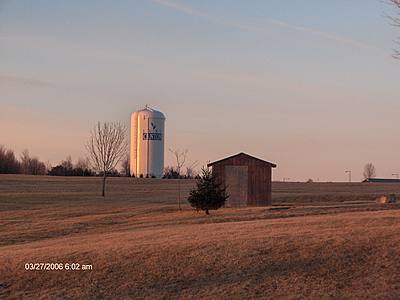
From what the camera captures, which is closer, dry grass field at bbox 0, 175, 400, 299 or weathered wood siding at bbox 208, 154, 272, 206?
dry grass field at bbox 0, 175, 400, 299

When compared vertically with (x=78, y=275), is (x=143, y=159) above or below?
above

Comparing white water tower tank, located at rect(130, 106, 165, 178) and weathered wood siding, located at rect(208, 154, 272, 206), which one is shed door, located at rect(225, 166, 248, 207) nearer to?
weathered wood siding, located at rect(208, 154, 272, 206)

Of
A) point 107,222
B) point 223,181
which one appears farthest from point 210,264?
point 223,181

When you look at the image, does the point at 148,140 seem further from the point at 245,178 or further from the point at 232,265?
the point at 232,265

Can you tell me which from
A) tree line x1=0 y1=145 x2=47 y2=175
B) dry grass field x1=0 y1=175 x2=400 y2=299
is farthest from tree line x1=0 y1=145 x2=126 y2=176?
dry grass field x1=0 y1=175 x2=400 y2=299

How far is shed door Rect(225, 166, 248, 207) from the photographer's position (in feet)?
147

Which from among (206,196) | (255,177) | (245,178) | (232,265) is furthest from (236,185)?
(232,265)

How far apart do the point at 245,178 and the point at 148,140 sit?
1487 inches

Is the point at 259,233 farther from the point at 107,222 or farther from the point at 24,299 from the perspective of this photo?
the point at 107,222

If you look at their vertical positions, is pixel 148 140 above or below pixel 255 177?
above

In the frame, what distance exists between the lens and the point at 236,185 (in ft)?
148

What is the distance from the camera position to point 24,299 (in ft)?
49.3

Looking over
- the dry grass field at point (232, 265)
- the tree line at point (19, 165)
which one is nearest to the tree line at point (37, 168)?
→ the tree line at point (19, 165)

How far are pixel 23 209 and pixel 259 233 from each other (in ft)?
95.6
